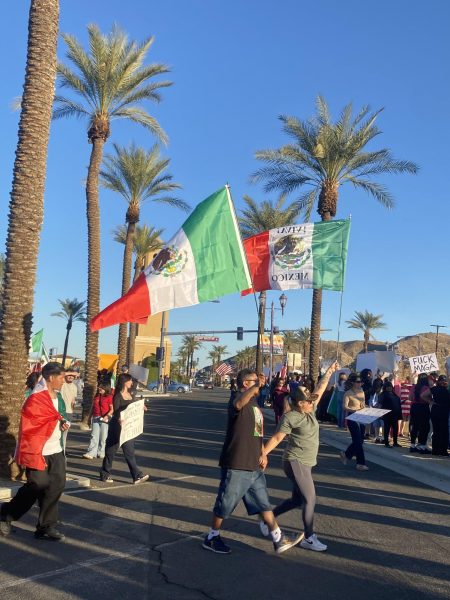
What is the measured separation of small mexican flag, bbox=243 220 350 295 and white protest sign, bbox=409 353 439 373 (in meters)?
12.0

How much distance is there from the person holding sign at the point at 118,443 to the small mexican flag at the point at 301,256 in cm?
311

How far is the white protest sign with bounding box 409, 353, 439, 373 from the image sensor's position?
2264 centimetres

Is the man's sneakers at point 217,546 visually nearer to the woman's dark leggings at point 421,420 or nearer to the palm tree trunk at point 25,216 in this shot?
the palm tree trunk at point 25,216

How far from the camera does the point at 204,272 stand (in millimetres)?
9969

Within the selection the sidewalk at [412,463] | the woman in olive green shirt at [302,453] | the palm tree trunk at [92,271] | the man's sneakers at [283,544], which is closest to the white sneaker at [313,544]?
the woman in olive green shirt at [302,453]

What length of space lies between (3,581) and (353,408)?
30.3ft

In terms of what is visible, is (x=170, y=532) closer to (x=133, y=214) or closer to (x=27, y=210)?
(x=27, y=210)

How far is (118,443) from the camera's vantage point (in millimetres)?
10031

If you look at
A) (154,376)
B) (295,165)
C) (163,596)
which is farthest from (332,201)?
Result: (154,376)

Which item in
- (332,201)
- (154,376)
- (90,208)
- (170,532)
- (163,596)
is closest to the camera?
(163,596)

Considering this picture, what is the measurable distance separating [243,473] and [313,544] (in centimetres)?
103

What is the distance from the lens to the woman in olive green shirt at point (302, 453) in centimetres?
639

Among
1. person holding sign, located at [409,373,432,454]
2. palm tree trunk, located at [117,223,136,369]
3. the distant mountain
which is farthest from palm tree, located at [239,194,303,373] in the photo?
the distant mountain

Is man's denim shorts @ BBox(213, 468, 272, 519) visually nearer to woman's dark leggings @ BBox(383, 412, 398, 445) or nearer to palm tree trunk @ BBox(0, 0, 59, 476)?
palm tree trunk @ BBox(0, 0, 59, 476)
